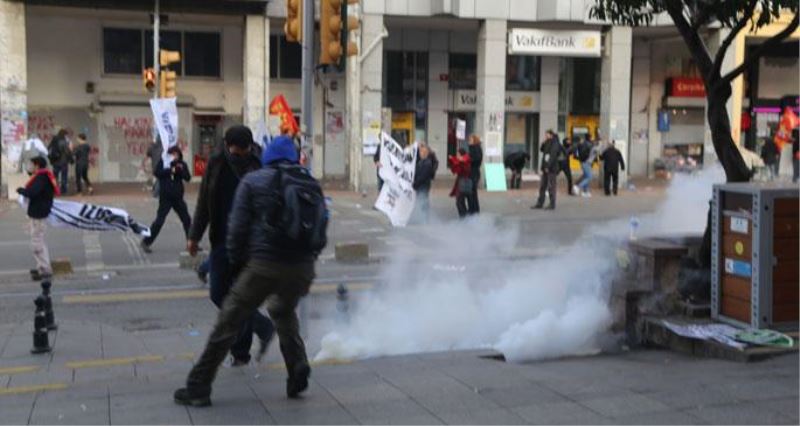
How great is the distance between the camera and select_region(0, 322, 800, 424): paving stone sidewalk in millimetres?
5266

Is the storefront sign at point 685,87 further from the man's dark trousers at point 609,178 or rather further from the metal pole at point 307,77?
the metal pole at point 307,77

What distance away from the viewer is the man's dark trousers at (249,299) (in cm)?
539

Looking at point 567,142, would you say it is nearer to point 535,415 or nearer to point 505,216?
point 505,216

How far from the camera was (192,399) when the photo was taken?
547cm

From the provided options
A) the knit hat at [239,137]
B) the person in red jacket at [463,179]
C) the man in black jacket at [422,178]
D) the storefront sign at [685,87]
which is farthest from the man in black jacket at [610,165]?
the knit hat at [239,137]

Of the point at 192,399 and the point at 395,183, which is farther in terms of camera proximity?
the point at 395,183

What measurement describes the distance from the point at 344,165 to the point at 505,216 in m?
12.1

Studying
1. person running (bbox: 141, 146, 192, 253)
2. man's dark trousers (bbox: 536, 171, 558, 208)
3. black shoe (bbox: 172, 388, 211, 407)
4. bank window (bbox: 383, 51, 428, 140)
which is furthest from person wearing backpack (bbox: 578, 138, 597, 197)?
black shoe (bbox: 172, 388, 211, 407)

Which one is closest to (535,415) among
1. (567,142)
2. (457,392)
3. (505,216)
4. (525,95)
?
(457,392)

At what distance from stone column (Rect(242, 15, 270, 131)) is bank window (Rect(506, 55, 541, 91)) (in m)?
10.1

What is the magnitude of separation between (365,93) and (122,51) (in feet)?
27.6

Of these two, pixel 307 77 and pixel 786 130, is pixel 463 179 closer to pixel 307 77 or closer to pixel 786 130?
pixel 307 77

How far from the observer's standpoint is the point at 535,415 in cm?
527

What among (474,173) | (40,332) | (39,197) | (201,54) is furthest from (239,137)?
(201,54)
